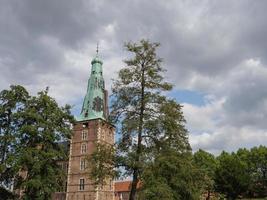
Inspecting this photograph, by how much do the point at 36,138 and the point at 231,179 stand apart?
38.7 m

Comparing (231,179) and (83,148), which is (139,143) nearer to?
(231,179)

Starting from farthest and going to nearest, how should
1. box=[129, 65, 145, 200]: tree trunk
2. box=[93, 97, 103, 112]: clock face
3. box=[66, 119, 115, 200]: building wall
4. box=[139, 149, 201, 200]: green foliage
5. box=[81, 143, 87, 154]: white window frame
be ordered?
1. box=[81, 143, 87, 154]: white window frame
2. box=[93, 97, 103, 112]: clock face
3. box=[66, 119, 115, 200]: building wall
4. box=[129, 65, 145, 200]: tree trunk
5. box=[139, 149, 201, 200]: green foliage

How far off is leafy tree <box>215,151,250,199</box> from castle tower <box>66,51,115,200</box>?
18.3 metres

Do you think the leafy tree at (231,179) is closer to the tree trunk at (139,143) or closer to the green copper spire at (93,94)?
the green copper spire at (93,94)

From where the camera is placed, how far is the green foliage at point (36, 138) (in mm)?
31734

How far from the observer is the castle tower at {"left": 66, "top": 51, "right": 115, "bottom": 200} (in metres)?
62.2

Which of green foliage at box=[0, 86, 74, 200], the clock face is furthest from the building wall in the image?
green foliage at box=[0, 86, 74, 200]

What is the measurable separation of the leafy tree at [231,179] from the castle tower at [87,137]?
18.3m

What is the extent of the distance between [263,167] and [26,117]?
51.5 meters

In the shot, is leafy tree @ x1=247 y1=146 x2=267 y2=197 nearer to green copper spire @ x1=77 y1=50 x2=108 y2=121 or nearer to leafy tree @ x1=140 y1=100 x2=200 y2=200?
green copper spire @ x1=77 y1=50 x2=108 y2=121

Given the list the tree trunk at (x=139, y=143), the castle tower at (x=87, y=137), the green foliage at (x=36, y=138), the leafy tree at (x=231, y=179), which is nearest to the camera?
the tree trunk at (x=139, y=143)

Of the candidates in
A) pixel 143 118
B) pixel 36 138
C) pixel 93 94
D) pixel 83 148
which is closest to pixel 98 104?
pixel 93 94

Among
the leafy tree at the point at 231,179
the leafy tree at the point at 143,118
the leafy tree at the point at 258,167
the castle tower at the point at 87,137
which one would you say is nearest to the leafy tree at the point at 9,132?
the leafy tree at the point at 143,118

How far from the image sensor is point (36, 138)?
33406mm
